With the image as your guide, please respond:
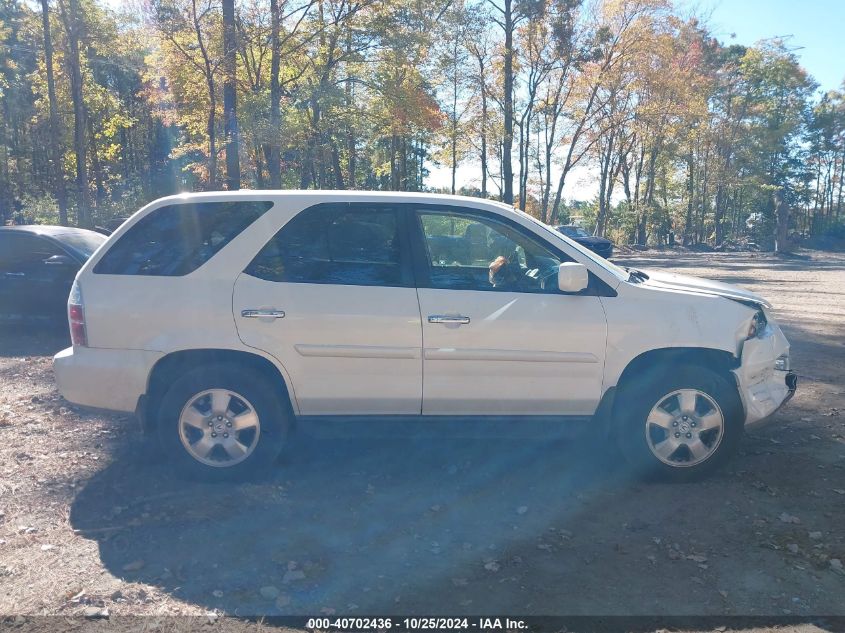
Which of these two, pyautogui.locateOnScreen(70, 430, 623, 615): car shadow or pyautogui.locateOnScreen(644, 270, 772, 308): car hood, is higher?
pyautogui.locateOnScreen(644, 270, 772, 308): car hood

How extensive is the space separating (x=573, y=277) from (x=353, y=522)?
6.74ft

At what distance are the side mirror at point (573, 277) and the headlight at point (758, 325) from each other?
1246 millimetres

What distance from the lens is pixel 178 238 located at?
4.60m

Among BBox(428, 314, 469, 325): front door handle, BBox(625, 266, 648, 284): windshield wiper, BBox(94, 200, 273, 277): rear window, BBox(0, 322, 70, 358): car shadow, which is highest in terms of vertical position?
BBox(94, 200, 273, 277): rear window

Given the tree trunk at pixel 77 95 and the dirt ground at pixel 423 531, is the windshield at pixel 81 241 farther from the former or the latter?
the tree trunk at pixel 77 95

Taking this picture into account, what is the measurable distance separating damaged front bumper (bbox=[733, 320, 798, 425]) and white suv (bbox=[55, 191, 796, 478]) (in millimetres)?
17

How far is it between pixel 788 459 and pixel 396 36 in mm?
20933

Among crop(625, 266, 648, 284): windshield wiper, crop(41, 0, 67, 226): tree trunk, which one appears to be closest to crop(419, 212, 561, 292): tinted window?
crop(625, 266, 648, 284): windshield wiper

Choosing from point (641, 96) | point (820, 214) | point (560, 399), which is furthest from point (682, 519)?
point (820, 214)

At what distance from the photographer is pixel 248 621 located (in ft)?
10.3

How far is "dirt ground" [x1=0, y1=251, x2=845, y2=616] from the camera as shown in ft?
10.9

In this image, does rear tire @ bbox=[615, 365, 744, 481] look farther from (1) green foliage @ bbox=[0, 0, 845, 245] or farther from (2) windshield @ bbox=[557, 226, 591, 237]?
(2) windshield @ bbox=[557, 226, 591, 237]

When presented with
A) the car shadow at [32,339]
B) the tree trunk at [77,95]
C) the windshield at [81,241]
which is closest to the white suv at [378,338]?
the car shadow at [32,339]

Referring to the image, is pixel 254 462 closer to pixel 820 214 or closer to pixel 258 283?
pixel 258 283
